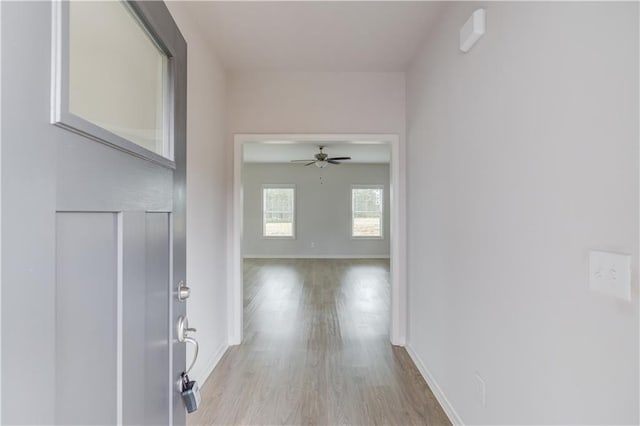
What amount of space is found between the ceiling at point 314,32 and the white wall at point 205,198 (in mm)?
175

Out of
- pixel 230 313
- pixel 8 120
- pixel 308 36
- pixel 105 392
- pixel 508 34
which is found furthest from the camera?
pixel 230 313

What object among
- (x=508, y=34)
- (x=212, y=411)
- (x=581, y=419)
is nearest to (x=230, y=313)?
(x=212, y=411)

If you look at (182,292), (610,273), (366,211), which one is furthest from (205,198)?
(366,211)

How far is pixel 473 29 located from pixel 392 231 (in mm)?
1873

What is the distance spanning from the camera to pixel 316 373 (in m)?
2.60

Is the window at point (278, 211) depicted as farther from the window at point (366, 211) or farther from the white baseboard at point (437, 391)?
the white baseboard at point (437, 391)

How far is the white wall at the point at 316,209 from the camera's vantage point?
9.20 meters

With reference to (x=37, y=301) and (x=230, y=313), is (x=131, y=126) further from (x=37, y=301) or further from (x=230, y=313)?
(x=230, y=313)

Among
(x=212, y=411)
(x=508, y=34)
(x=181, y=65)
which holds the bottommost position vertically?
(x=212, y=411)

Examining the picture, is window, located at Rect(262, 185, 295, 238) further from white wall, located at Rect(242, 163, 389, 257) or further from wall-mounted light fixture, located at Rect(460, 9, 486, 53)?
wall-mounted light fixture, located at Rect(460, 9, 486, 53)

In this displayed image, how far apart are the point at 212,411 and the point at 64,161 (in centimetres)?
208

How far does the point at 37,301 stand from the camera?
499 mm

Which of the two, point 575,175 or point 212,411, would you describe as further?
point 212,411

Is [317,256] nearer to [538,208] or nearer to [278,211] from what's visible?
[278,211]
